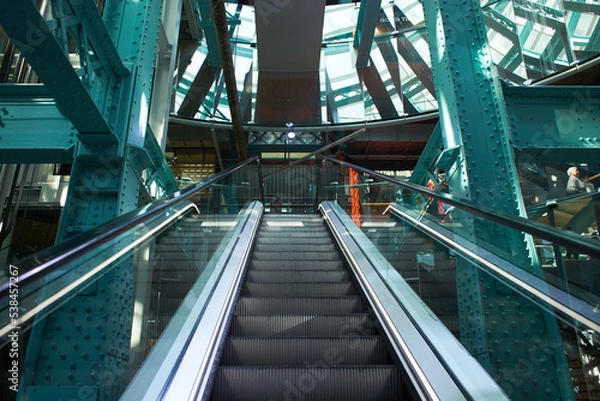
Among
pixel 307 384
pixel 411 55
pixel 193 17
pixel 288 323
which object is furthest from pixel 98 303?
pixel 411 55

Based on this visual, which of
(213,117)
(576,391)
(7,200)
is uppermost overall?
(213,117)

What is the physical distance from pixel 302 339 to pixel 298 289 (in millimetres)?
1199

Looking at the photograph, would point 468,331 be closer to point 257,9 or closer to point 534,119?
point 534,119

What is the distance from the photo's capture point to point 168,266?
286cm

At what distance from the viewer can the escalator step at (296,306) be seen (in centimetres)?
366

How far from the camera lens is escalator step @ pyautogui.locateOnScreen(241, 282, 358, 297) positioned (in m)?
4.07

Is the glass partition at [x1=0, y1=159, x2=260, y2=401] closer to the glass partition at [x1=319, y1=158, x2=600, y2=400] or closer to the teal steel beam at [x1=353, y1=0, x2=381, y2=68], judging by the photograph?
the glass partition at [x1=319, y1=158, x2=600, y2=400]

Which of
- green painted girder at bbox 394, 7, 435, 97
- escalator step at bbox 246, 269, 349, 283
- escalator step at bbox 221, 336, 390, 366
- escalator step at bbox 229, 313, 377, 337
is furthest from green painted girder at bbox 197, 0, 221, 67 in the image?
escalator step at bbox 221, 336, 390, 366

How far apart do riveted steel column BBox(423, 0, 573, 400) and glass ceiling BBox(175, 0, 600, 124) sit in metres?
6.77

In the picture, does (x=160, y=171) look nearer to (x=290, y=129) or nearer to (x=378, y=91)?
(x=290, y=129)

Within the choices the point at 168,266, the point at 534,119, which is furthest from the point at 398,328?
the point at 534,119

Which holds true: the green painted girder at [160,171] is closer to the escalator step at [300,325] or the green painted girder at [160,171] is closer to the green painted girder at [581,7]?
the escalator step at [300,325]

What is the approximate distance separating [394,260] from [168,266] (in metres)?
1.82

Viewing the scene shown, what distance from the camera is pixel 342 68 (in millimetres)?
15641
